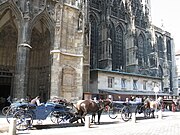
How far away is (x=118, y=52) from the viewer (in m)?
31.5

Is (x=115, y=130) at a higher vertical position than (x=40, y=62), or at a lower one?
lower

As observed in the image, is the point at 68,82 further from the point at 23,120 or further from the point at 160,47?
the point at 160,47

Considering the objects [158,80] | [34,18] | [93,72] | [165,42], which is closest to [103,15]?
[93,72]

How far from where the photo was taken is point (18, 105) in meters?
9.21

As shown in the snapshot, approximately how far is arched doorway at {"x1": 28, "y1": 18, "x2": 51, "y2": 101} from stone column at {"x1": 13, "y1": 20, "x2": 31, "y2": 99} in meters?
1.82

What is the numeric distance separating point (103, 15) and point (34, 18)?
573 inches

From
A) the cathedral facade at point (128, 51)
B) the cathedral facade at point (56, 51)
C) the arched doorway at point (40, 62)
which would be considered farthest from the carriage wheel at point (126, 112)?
the cathedral facade at point (128, 51)

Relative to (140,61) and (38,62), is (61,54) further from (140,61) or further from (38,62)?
(140,61)

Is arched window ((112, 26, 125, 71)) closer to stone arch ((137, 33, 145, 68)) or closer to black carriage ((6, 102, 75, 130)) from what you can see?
stone arch ((137, 33, 145, 68))

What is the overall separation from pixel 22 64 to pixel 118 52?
61.3 feet

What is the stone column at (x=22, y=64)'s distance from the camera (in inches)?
585

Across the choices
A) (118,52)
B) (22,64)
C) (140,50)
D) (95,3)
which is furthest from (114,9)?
(22,64)

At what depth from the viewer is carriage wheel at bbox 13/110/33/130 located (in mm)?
8928

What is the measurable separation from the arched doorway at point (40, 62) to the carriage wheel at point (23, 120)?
7676 millimetres
